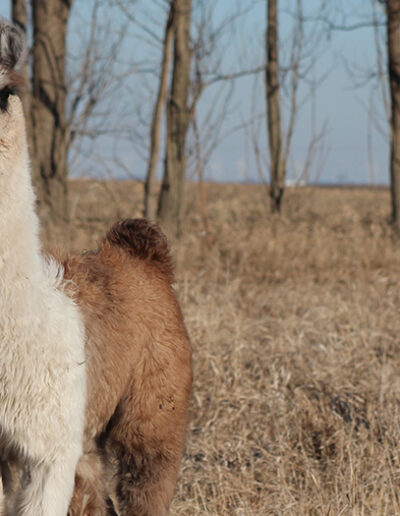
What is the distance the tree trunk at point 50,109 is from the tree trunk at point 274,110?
5105 mm

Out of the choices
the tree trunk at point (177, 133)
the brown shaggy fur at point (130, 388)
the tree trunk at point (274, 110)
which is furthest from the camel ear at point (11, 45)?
the tree trunk at point (274, 110)

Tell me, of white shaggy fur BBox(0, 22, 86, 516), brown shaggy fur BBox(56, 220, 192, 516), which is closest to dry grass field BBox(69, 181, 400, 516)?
brown shaggy fur BBox(56, 220, 192, 516)

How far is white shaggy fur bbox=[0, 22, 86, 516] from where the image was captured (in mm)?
2324

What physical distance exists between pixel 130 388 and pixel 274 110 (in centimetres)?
1254

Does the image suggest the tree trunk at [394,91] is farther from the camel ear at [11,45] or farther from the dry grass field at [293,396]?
the camel ear at [11,45]

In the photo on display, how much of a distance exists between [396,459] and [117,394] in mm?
1668

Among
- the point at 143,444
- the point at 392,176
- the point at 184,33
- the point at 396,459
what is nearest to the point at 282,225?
the point at 392,176

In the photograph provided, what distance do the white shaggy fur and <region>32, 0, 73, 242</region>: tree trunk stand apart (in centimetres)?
717

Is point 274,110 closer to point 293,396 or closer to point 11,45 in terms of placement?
point 293,396

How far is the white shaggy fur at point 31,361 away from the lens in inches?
91.5

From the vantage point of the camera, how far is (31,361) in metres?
2.44

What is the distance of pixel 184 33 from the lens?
9.31 m

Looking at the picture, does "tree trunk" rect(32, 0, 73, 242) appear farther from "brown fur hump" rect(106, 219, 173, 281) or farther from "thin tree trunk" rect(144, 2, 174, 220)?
"brown fur hump" rect(106, 219, 173, 281)

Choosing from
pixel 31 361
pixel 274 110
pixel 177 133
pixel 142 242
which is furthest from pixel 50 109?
pixel 31 361
